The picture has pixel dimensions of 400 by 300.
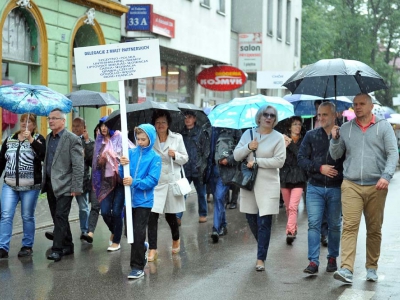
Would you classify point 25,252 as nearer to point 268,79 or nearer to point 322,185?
point 322,185

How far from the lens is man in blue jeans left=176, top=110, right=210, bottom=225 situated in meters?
13.7

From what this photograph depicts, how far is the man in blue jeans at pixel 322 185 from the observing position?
940 cm

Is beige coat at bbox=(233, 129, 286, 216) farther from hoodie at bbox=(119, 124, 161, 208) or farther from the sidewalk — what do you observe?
the sidewalk

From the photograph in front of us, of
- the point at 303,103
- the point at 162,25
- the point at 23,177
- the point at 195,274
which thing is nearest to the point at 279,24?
the point at 162,25

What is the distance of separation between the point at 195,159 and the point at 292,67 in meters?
31.5

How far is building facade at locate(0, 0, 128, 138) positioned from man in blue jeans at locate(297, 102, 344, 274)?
392 inches

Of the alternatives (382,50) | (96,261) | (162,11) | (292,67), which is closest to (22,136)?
(96,261)

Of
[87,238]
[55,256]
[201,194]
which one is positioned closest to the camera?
[55,256]

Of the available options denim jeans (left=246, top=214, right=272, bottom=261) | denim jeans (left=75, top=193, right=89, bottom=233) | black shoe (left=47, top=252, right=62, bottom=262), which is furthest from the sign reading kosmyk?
denim jeans (left=246, top=214, right=272, bottom=261)

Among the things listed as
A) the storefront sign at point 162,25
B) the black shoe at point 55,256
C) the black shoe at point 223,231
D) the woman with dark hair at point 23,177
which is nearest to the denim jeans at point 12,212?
the woman with dark hair at point 23,177

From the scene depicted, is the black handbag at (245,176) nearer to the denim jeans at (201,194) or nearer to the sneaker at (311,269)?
the sneaker at (311,269)

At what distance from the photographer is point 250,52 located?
37.6m

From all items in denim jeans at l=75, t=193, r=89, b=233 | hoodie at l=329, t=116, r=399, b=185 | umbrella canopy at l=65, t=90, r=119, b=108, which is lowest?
denim jeans at l=75, t=193, r=89, b=233

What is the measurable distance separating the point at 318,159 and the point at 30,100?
11.8 ft
